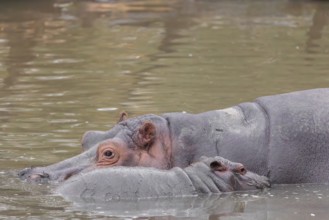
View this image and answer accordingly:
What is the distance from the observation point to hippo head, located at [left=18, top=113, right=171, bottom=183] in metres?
9.14

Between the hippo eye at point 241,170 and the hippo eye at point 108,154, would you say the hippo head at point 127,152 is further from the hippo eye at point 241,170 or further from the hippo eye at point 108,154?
the hippo eye at point 241,170

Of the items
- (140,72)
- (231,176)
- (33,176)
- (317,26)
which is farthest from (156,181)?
(317,26)

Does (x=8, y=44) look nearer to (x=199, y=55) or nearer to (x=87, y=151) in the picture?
(x=199, y=55)

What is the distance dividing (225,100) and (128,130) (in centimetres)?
394

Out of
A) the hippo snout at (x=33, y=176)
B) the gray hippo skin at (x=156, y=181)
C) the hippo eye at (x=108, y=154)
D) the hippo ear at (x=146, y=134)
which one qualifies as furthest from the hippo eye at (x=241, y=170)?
the hippo snout at (x=33, y=176)

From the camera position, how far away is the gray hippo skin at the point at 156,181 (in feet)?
28.6

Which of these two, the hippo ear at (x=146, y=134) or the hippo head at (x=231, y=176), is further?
the hippo ear at (x=146, y=134)

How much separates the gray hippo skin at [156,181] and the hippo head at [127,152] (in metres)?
0.21

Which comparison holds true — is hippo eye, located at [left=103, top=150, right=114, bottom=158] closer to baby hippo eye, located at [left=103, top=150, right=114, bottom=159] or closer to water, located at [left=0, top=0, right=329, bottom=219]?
baby hippo eye, located at [left=103, top=150, right=114, bottom=159]

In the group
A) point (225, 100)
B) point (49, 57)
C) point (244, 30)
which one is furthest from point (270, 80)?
point (244, 30)

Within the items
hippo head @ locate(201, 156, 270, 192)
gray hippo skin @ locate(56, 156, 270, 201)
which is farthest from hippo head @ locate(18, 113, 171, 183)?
hippo head @ locate(201, 156, 270, 192)

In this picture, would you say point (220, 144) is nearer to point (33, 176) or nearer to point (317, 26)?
point (33, 176)

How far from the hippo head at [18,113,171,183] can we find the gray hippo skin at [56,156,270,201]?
211 mm

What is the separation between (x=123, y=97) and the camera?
13.5m
